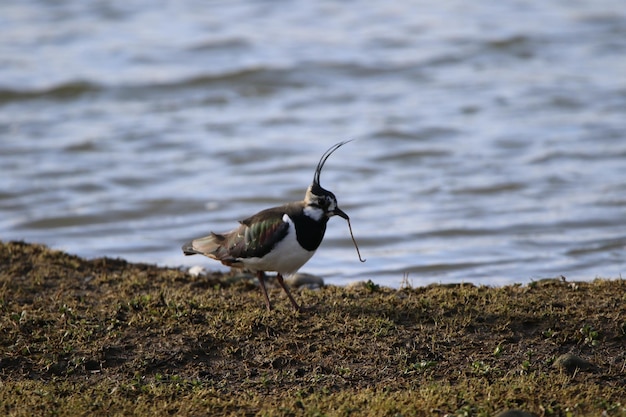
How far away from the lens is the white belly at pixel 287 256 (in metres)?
6.29

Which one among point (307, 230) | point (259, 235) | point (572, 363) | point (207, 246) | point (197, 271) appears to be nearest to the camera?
point (572, 363)

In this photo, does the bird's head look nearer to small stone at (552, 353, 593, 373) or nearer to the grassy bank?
the grassy bank

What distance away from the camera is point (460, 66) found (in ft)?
50.1

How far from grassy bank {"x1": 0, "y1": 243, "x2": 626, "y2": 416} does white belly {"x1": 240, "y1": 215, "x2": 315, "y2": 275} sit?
29 centimetres

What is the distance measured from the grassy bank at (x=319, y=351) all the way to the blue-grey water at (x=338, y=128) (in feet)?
5.55

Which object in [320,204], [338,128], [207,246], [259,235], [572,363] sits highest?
[320,204]

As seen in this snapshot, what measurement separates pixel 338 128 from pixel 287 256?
6.54 metres

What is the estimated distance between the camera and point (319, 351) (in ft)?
18.5

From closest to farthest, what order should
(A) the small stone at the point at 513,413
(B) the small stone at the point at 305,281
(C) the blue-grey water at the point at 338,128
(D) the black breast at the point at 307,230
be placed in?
(A) the small stone at the point at 513,413
(D) the black breast at the point at 307,230
(B) the small stone at the point at 305,281
(C) the blue-grey water at the point at 338,128

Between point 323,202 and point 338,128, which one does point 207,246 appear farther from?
point 338,128

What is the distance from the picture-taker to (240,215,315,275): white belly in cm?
629

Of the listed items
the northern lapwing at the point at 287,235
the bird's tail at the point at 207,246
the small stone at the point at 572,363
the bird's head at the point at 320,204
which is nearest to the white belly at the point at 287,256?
the northern lapwing at the point at 287,235

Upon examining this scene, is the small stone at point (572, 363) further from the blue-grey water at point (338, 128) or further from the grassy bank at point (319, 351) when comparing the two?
the blue-grey water at point (338, 128)

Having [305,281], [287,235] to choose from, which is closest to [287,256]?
[287,235]
